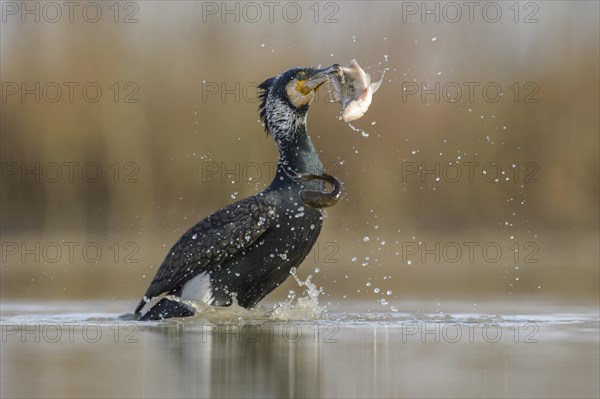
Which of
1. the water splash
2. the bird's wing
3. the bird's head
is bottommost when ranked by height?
the water splash

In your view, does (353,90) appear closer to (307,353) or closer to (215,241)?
(215,241)

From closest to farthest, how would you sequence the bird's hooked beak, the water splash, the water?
the water, the water splash, the bird's hooked beak

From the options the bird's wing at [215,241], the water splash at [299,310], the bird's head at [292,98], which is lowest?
the water splash at [299,310]

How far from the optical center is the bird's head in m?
8.70

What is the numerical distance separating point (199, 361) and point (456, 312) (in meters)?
3.08

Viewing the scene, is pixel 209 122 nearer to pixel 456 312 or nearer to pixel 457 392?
pixel 456 312

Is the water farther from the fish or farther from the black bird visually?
the fish

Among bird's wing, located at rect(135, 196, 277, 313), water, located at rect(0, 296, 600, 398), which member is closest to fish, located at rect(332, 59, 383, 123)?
bird's wing, located at rect(135, 196, 277, 313)

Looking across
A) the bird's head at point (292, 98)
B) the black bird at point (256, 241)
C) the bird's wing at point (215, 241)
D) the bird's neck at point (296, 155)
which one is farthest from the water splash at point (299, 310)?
the bird's head at point (292, 98)

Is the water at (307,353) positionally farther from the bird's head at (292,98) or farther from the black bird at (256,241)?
the bird's head at (292,98)

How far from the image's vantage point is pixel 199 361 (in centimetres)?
652

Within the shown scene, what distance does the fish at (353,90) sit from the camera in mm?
8539

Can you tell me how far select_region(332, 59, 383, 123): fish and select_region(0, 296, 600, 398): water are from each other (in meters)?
1.10

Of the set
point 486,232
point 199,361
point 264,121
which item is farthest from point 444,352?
point 486,232
